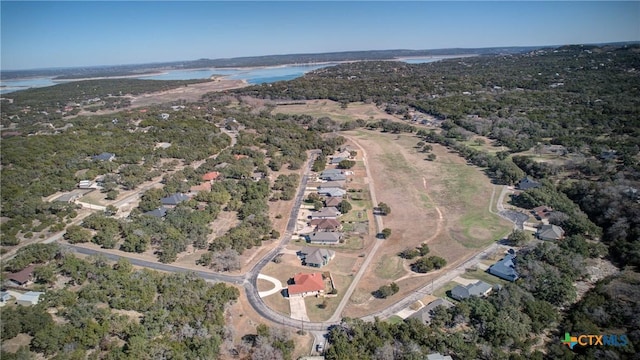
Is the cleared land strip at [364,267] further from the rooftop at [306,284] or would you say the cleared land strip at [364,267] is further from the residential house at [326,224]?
the residential house at [326,224]

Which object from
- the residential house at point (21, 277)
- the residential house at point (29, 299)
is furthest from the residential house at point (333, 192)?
the residential house at point (21, 277)

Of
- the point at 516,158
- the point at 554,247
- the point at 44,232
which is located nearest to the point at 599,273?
the point at 554,247

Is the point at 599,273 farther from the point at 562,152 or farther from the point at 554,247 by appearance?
the point at 562,152

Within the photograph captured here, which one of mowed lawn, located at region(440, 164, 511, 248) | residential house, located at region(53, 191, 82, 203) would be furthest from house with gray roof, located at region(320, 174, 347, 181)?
residential house, located at region(53, 191, 82, 203)

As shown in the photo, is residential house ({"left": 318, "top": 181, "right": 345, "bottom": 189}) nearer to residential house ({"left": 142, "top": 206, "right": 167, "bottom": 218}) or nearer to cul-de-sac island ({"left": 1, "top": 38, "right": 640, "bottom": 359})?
cul-de-sac island ({"left": 1, "top": 38, "right": 640, "bottom": 359})

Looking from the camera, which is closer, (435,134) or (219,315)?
(219,315)

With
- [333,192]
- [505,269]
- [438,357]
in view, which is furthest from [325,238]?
[438,357]

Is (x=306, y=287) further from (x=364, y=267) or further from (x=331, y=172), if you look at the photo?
(x=331, y=172)
